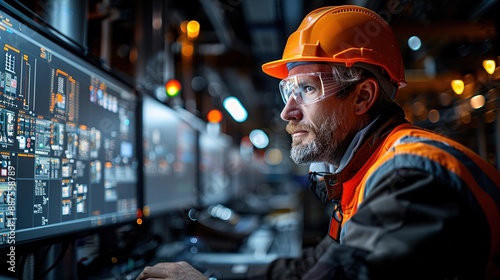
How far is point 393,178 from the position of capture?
89cm

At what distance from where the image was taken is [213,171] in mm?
4414

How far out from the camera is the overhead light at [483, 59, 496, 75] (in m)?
2.14

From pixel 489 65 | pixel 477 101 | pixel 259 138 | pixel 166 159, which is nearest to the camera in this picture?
pixel 489 65

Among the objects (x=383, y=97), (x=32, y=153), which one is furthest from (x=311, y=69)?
(x=32, y=153)

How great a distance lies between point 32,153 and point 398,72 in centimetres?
108

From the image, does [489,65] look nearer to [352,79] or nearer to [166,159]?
[352,79]

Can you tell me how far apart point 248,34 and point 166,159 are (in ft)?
7.18

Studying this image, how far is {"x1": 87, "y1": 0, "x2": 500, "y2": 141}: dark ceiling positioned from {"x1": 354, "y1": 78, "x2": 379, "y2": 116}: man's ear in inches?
44.9

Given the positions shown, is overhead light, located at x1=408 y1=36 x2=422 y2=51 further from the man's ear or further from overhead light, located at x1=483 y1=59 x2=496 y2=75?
the man's ear

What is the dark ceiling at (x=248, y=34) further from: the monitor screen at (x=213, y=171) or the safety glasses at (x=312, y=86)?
the safety glasses at (x=312, y=86)

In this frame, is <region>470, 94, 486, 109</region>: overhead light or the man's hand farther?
<region>470, 94, 486, 109</region>: overhead light

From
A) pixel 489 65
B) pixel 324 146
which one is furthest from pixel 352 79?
pixel 489 65

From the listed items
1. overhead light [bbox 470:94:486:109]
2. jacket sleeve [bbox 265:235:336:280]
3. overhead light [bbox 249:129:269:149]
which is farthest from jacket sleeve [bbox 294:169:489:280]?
overhead light [bbox 249:129:269:149]

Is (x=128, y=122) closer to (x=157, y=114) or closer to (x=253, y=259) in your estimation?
(x=157, y=114)
